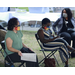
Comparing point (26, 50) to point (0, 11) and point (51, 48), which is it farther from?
point (0, 11)

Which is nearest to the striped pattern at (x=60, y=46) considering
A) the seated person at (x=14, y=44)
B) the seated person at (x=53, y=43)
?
the seated person at (x=53, y=43)

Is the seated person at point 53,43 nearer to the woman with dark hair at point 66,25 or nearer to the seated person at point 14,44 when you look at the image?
the seated person at point 14,44

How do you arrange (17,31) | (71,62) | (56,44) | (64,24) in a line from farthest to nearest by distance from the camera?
1. (64,24)
2. (71,62)
3. (56,44)
4. (17,31)

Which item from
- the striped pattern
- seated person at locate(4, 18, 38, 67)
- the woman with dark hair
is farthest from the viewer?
the woman with dark hair

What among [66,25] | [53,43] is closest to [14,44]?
[53,43]

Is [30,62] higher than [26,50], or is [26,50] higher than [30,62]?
[26,50]

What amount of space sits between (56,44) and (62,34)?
101 cm

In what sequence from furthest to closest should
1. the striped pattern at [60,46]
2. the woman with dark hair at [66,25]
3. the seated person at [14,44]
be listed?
the woman with dark hair at [66,25]
the striped pattern at [60,46]
the seated person at [14,44]

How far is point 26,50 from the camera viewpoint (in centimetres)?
278

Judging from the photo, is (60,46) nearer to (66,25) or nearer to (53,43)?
(53,43)

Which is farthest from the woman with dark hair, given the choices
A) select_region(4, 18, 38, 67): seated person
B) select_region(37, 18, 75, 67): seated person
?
select_region(4, 18, 38, 67): seated person

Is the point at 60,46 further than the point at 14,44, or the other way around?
the point at 60,46

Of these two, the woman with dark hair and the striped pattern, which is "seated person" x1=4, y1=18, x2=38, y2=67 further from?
the woman with dark hair

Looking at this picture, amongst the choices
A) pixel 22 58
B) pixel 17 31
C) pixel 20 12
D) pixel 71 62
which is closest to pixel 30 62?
pixel 22 58
